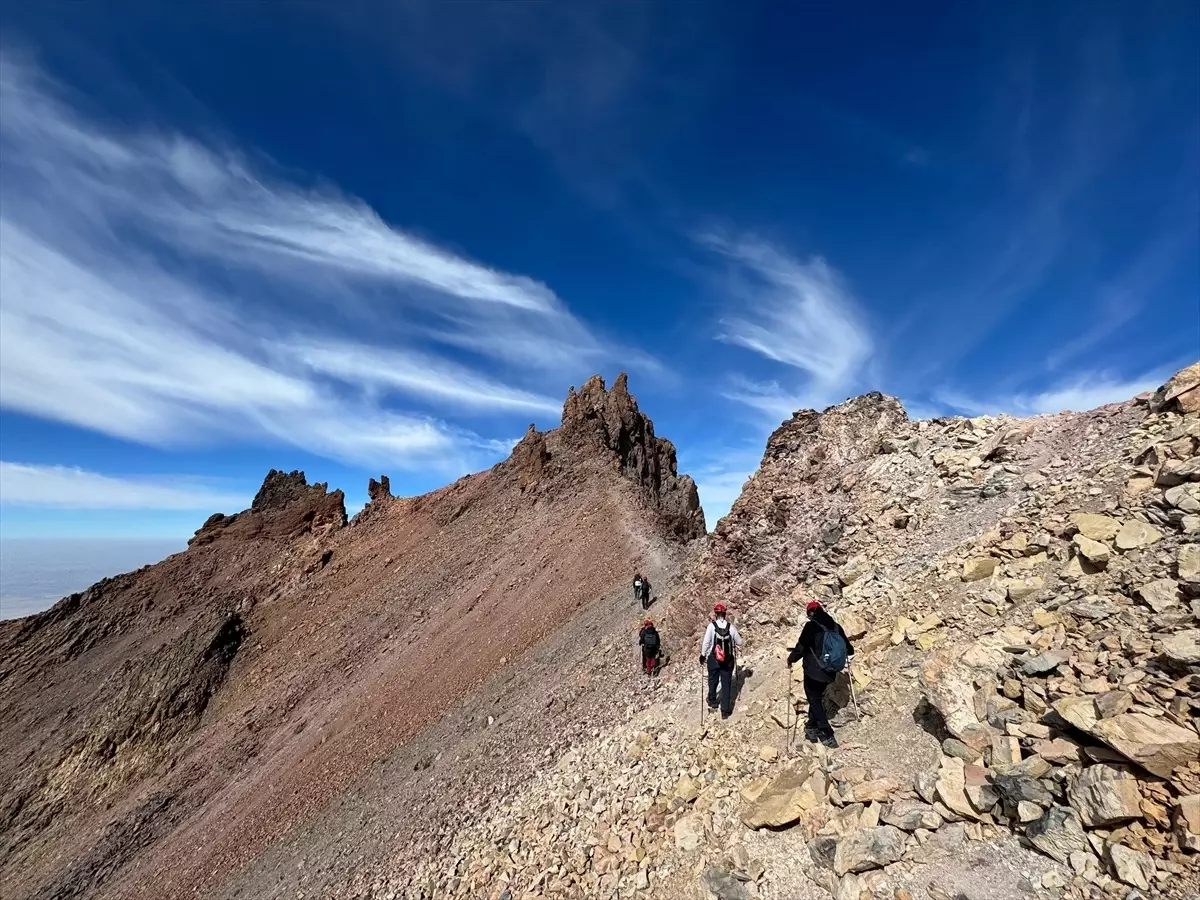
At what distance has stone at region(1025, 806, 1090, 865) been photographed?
233 inches

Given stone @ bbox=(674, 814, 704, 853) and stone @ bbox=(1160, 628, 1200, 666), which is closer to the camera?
stone @ bbox=(1160, 628, 1200, 666)

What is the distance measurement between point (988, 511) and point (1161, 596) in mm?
5149

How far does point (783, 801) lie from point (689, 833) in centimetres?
181

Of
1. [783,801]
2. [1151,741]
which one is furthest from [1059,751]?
[783,801]

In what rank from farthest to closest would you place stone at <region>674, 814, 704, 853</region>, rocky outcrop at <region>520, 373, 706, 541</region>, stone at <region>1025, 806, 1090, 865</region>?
rocky outcrop at <region>520, 373, 706, 541</region>, stone at <region>674, 814, 704, 853</region>, stone at <region>1025, 806, 1090, 865</region>

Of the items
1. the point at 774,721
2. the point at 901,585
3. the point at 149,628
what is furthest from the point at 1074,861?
the point at 149,628

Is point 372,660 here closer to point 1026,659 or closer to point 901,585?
point 901,585

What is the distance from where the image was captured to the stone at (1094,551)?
8.79m

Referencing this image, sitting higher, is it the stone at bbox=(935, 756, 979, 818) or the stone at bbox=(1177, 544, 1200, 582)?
the stone at bbox=(1177, 544, 1200, 582)

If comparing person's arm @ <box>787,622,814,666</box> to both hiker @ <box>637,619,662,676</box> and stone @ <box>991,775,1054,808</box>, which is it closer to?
stone @ <box>991,775,1054,808</box>

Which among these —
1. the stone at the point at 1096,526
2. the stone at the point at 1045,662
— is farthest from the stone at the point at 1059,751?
the stone at the point at 1096,526

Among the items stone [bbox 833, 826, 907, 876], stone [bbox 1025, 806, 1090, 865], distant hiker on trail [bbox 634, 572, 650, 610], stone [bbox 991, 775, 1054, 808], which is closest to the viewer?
stone [bbox 1025, 806, 1090, 865]

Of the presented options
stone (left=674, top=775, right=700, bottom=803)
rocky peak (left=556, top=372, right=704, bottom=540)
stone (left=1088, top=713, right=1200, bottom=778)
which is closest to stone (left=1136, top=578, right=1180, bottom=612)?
stone (left=1088, top=713, right=1200, bottom=778)

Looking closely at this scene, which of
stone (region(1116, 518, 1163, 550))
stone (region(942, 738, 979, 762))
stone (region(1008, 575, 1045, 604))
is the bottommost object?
stone (region(942, 738, 979, 762))
